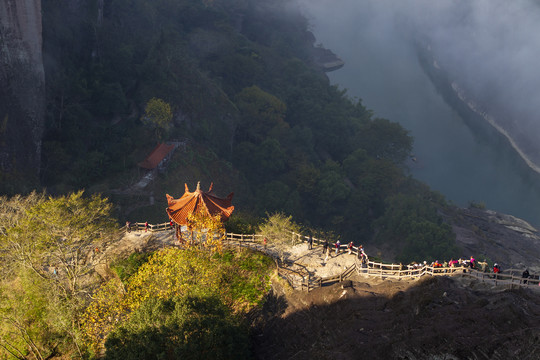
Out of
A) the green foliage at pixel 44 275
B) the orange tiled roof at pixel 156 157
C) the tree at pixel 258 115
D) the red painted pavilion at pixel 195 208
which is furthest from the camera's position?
the tree at pixel 258 115

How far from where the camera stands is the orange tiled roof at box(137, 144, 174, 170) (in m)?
56.5

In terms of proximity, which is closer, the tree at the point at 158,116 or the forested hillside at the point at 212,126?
the forested hillside at the point at 212,126

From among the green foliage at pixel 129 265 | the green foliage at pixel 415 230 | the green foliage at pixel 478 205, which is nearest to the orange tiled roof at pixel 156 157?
the green foliage at pixel 129 265

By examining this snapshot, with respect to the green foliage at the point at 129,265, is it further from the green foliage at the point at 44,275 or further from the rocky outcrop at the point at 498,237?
the rocky outcrop at the point at 498,237

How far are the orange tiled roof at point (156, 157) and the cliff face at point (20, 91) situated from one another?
41.5 feet

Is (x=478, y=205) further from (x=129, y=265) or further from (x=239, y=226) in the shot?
(x=129, y=265)

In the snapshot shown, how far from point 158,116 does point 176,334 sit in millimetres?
44515

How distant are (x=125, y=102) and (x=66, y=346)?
43343 mm

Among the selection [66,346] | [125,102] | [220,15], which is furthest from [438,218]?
[220,15]

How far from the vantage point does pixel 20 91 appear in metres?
50.8

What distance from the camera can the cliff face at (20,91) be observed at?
4841 cm

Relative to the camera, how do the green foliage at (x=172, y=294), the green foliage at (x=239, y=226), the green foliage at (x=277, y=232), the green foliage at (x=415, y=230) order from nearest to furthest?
1. the green foliage at (x=172, y=294)
2. the green foliage at (x=277, y=232)
3. the green foliage at (x=239, y=226)
4. the green foliage at (x=415, y=230)

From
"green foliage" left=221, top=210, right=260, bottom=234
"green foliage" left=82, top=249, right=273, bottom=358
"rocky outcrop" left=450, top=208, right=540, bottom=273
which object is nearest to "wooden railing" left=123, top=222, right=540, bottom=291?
"green foliage" left=82, top=249, right=273, bottom=358

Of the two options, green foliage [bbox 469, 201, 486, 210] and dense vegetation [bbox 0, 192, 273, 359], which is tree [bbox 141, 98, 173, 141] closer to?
dense vegetation [bbox 0, 192, 273, 359]
